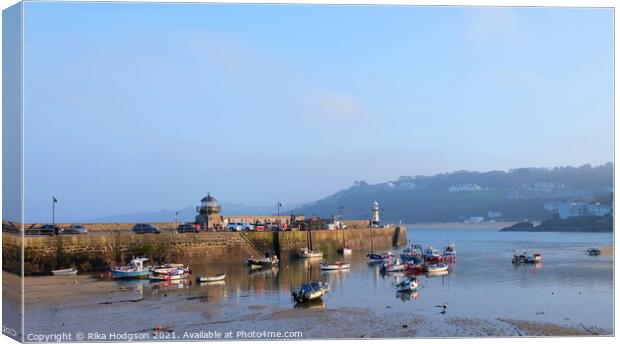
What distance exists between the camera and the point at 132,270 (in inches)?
1078

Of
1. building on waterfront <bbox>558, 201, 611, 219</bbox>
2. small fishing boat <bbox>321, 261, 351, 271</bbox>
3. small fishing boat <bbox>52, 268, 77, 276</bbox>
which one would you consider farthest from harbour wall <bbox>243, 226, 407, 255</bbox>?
building on waterfront <bbox>558, 201, 611, 219</bbox>

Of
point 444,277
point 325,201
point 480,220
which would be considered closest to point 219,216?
point 444,277

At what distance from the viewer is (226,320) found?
17953 mm

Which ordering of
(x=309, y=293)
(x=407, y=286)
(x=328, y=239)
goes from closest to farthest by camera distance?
(x=309, y=293)
(x=407, y=286)
(x=328, y=239)

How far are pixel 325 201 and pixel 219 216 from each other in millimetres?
61028

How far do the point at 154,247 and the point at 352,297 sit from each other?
10920 millimetres

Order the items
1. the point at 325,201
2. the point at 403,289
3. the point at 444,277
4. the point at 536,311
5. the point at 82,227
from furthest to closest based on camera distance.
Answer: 1. the point at 325,201
2. the point at 82,227
3. the point at 444,277
4. the point at 403,289
5. the point at 536,311

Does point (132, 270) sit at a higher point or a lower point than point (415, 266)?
higher

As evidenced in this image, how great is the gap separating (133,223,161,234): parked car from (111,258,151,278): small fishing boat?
5.18m

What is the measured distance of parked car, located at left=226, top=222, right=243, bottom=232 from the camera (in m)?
37.1

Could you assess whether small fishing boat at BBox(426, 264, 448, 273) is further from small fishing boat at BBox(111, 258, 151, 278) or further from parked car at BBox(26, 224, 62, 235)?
parked car at BBox(26, 224, 62, 235)

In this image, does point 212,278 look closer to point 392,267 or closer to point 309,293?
point 309,293

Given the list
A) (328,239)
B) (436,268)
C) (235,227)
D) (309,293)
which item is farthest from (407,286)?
(328,239)

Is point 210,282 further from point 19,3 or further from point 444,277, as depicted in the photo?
point 19,3
